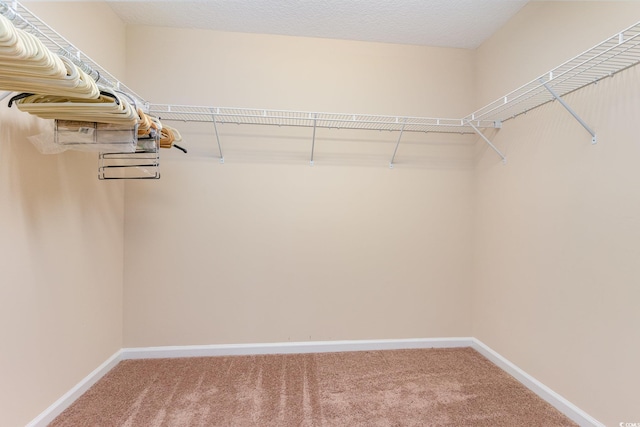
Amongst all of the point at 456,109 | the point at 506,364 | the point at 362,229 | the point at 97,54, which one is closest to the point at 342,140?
the point at 362,229

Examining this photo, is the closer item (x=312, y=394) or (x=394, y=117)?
(x=312, y=394)

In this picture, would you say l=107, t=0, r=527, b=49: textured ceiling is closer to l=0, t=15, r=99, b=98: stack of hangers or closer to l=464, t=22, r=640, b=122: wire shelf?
l=464, t=22, r=640, b=122: wire shelf

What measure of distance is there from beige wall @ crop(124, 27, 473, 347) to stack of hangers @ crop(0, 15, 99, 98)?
42.8 inches

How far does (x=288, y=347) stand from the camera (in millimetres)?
2096

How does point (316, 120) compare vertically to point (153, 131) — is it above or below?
above

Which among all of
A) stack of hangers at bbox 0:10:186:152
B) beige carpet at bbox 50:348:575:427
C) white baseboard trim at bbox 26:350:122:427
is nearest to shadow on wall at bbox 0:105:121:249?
stack of hangers at bbox 0:10:186:152

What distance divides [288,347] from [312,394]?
50 cm

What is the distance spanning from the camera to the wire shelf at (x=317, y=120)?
1.95 meters

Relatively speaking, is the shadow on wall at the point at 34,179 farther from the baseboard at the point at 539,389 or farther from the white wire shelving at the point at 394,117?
the baseboard at the point at 539,389

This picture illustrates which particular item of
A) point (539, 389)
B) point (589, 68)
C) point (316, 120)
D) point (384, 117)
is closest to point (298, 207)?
point (316, 120)

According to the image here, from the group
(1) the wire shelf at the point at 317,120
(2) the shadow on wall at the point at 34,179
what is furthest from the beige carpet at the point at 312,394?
(1) the wire shelf at the point at 317,120

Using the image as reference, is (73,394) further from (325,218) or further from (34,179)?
(325,218)

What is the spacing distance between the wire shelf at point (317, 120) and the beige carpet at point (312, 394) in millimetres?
1748

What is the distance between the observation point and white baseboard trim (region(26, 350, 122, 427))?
137cm
